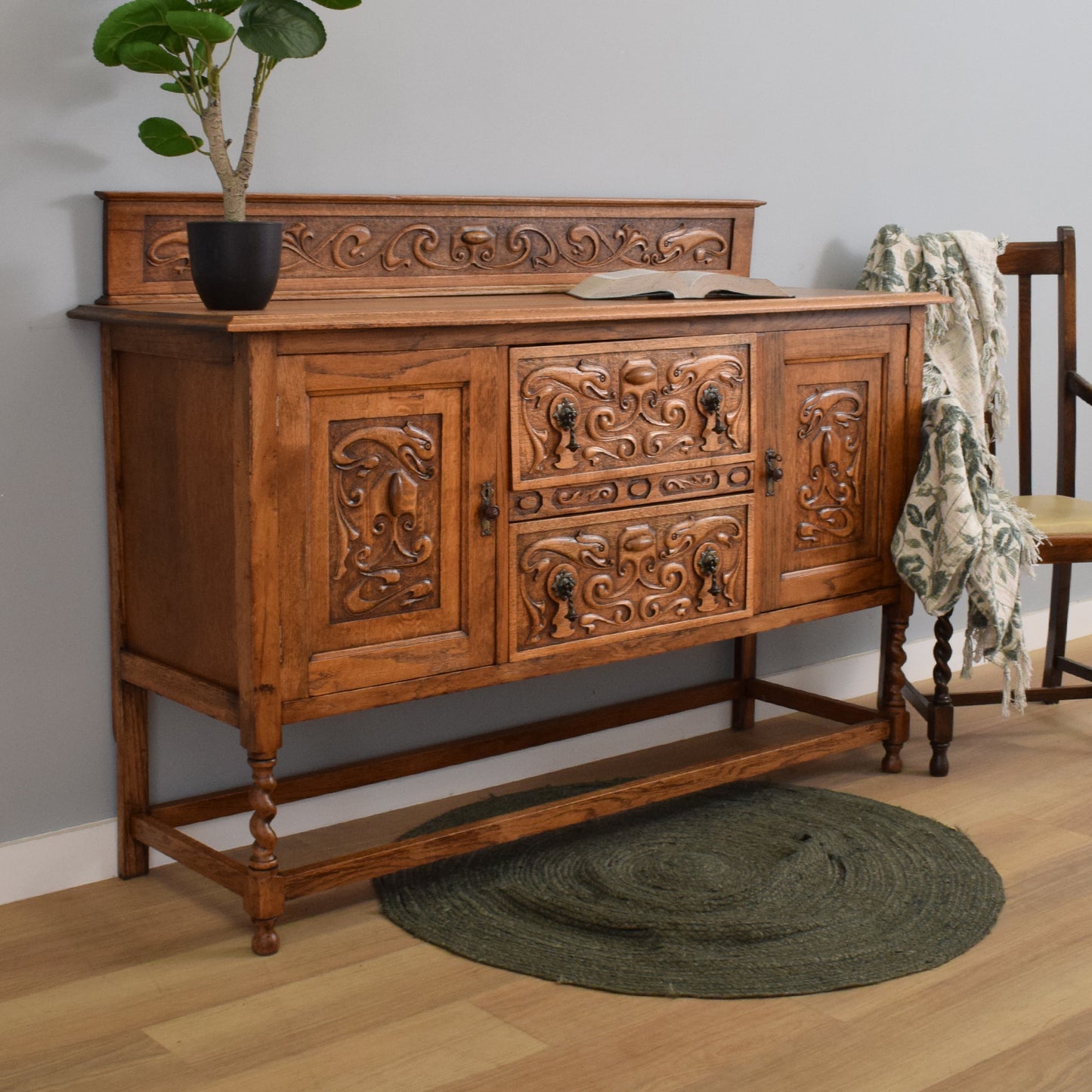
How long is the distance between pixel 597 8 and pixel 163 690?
5.13 feet

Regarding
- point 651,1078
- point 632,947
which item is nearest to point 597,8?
point 632,947

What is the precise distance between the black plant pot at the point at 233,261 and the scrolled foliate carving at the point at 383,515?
23 cm

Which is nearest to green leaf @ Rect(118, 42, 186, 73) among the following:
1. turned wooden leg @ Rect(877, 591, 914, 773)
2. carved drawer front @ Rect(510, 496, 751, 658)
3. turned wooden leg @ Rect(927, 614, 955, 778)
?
carved drawer front @ Rect(510, 496, 751, 658)

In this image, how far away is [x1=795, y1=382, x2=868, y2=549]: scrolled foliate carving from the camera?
8.85 feet

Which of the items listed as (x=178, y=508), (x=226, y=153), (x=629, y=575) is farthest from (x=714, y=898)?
(x=226, y=153)

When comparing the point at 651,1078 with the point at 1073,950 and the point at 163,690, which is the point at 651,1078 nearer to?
the point at 1073,950

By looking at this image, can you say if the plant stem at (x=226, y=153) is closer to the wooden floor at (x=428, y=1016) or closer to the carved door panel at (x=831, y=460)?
the carved door panel at (x=831, y=460)

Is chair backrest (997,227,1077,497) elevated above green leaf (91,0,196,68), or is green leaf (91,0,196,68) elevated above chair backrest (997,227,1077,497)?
green leaf (91,0,196,68)

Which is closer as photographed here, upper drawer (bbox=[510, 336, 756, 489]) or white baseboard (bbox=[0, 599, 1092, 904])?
upper drawer (bbox=[510, 336, 756, 489])

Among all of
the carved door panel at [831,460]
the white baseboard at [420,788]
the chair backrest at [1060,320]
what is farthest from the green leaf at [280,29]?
the chair backrest at [1060,320]

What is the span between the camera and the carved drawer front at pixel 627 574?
2342mm

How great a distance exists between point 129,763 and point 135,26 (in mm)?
1169

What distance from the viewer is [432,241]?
2613 mm

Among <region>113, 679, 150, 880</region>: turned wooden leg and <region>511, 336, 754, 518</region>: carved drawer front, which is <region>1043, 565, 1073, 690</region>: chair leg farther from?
<region>113, 679, 150, 880</region>: turned wooden leg
